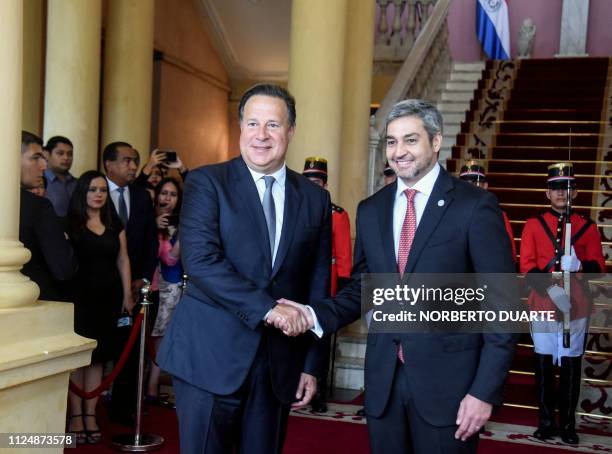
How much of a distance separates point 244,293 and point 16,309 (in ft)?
4.65

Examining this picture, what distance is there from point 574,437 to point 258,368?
3.66 meters

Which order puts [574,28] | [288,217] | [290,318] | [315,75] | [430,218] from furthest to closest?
[574,28], [315,75], [288,217], [430,218], [290,318]

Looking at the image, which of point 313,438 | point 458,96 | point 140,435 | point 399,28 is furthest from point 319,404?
point 399,28

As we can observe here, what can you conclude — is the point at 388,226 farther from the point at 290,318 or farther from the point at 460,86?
the point at 460,86

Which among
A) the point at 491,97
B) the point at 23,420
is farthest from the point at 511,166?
the point at 23,420

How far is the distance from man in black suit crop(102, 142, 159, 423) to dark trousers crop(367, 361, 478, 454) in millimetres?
3251

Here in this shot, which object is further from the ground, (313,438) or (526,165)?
(526,165)

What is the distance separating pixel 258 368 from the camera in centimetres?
276

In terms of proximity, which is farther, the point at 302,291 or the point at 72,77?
the point at 72,77

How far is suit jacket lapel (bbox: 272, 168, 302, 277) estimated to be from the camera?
2.79m

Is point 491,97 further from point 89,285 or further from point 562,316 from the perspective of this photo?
point 89,285

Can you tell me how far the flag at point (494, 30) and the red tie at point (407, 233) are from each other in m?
12.4

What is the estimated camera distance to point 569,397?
18.7ft

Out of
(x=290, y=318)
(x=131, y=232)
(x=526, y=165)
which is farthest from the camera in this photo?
(x=526, y=165)
